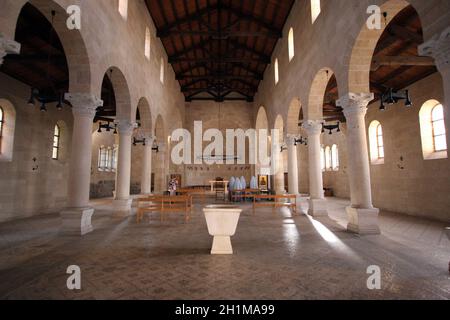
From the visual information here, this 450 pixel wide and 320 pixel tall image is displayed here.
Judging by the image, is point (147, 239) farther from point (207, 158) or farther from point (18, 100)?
point (207, 158)

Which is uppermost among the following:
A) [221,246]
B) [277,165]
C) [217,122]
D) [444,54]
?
[217,122]

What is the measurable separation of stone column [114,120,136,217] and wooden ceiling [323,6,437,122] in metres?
8.43

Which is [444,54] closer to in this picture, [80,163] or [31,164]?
[80,163]

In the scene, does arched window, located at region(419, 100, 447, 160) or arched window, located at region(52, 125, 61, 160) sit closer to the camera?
arched window, located at region(419, 100, 447, 160)

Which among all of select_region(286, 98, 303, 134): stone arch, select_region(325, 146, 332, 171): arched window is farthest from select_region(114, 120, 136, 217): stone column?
select_region(325, 146, 332, 171): arched window

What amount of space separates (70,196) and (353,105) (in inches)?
294

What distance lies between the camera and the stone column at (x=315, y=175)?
25.9ft

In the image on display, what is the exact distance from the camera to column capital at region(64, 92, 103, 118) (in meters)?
5.72

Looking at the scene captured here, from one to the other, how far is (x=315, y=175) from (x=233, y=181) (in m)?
5.29

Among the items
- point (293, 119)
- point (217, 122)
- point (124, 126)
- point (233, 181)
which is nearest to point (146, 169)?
point (124, 126)

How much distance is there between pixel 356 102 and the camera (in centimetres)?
570

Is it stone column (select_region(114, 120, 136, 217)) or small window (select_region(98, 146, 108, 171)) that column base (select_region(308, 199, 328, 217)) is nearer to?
stone column (select_region(114, 120, 136, 217))
